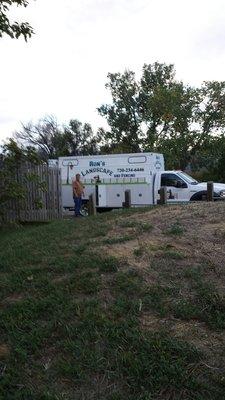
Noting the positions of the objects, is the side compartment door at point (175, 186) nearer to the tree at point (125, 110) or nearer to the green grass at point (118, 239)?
the green grass at point (118, 239)

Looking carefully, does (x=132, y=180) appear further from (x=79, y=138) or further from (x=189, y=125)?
(x=79, y=138)

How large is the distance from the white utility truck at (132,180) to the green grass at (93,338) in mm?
17065

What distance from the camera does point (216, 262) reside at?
533 cm

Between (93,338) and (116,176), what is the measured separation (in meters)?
19.8

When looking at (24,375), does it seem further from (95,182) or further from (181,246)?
(95,182)

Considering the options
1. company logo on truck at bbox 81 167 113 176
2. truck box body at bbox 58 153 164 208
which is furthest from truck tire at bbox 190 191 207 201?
company logo on truck at bbox 81 167 113 176

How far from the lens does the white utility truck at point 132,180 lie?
22875 millimetres

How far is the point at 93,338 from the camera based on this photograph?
13.9 feet

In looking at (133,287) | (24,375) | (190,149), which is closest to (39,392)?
(24,375)

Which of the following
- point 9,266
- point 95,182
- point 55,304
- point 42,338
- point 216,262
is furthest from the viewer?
point 95,182

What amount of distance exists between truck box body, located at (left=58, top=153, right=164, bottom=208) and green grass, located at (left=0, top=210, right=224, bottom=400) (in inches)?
681

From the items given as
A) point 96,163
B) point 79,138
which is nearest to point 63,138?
point 79,138

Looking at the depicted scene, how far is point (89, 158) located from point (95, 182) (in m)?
1.22

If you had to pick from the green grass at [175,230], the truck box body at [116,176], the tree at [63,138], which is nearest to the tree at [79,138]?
the tree at [63,138]
